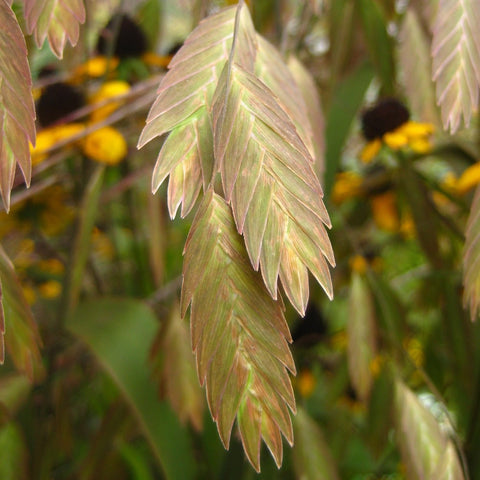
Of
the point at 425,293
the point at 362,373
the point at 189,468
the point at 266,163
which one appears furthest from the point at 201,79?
the point at 425,293

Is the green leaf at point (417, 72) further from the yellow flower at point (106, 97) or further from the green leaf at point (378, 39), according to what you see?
the yellow flower at point (106, 97)

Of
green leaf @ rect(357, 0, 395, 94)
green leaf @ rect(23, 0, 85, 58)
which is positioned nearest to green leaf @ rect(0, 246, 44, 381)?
green leaf @ rect(23, 0, 85, 58)

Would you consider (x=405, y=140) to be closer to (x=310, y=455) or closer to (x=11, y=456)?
(x=310, y=455)

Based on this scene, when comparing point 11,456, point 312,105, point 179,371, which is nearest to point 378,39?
point 312,105

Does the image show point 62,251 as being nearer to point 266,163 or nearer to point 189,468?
point 189,468

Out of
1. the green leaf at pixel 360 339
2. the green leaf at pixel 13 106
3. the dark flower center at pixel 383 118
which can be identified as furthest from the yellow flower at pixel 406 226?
the green leaf at pixel 13 106

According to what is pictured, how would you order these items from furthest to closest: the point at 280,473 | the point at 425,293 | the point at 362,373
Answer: the point at 425,293 → the point at 280,473 → the point at 362,373
